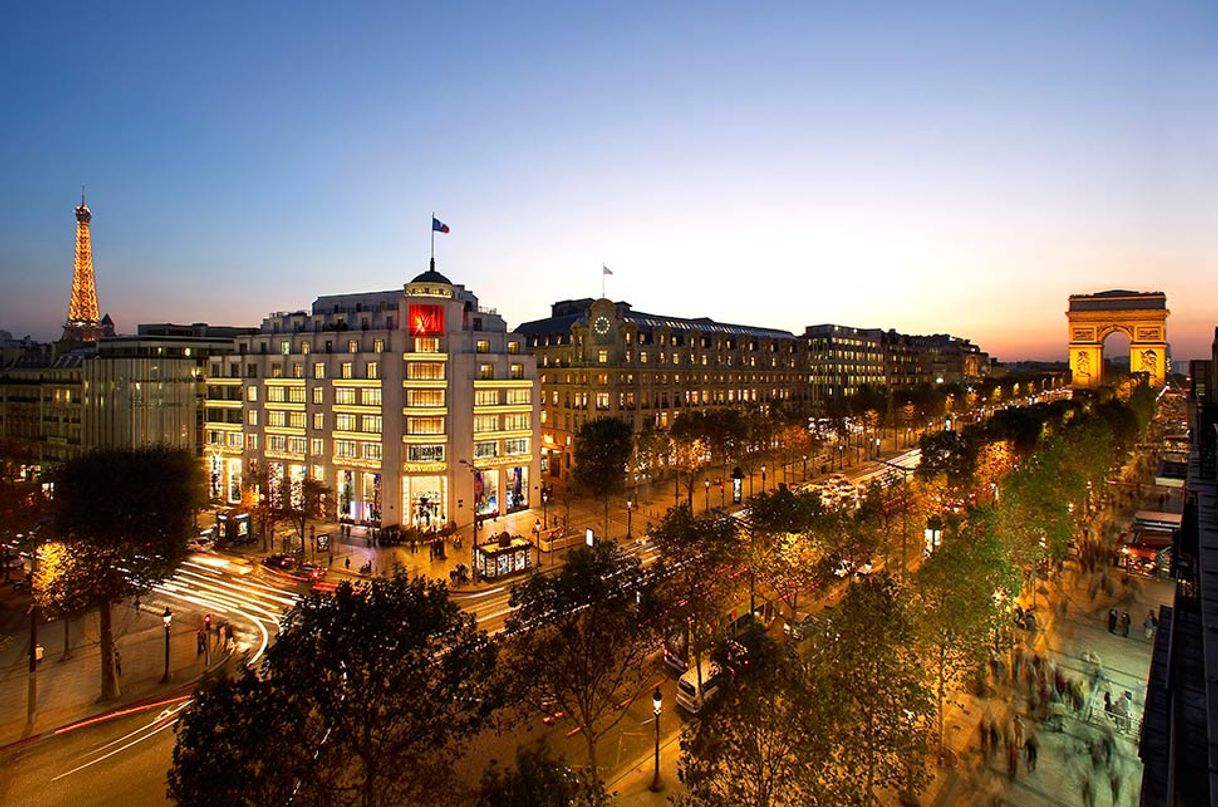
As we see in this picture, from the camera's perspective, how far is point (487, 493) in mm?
73812

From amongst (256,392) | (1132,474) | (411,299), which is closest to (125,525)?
(411,299)

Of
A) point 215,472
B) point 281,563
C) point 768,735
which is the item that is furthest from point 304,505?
point 768,735

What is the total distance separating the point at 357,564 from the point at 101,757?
28961 mm

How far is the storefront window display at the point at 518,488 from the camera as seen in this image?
7656 cm

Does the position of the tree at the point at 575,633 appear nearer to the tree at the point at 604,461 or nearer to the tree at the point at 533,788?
the tree at the point at 533,788

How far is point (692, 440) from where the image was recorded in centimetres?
8225

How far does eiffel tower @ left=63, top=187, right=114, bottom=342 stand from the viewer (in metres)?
148

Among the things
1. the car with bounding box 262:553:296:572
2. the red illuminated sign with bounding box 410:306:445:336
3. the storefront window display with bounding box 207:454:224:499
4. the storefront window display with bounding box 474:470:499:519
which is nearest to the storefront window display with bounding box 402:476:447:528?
the storefront window display with bounding box 474:470:499:519

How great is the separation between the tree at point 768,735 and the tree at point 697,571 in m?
8.50

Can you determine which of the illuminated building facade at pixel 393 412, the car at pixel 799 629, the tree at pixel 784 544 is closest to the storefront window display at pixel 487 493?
the illuminated building facade at pixel 393 412

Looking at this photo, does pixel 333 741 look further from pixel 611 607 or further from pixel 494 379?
pixel 494 379

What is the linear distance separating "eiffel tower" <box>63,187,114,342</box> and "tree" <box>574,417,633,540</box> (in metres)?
143

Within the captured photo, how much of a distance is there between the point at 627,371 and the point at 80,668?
71.6 metres

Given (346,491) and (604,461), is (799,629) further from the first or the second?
(346,491)
